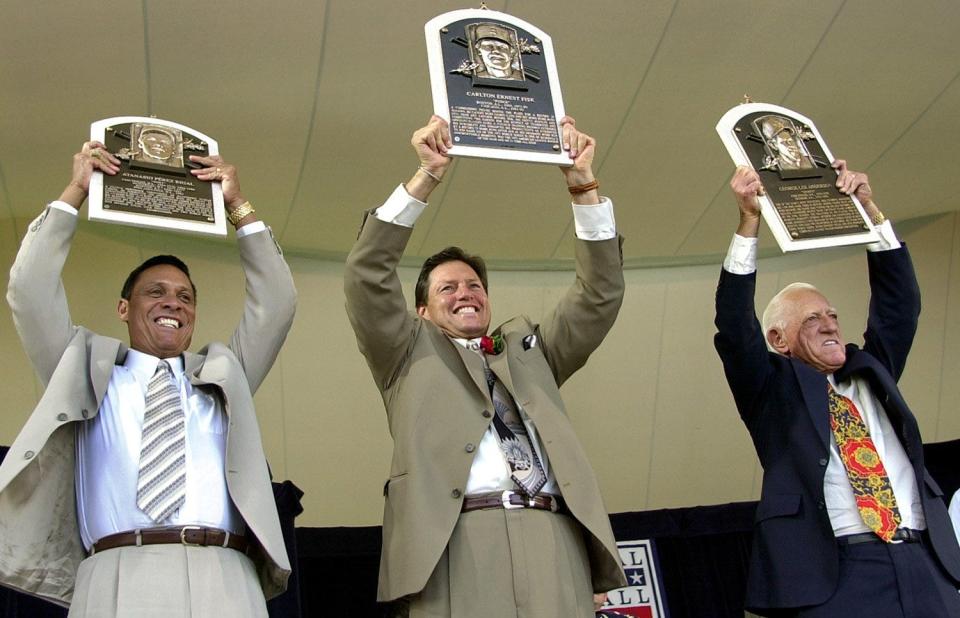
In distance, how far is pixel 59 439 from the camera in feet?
8.13

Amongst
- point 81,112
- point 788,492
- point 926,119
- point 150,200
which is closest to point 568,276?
point 926,119

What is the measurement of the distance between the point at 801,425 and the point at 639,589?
212 cm

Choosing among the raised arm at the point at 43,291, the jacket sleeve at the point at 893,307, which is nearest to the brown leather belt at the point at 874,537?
the jacket sleeve at the point at 893,307

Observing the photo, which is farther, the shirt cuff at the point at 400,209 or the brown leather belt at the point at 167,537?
the shirt cuff at the point at 400,209

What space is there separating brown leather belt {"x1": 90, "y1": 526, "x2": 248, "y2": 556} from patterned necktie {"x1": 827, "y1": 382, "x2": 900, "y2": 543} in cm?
161

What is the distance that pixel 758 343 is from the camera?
308 cm

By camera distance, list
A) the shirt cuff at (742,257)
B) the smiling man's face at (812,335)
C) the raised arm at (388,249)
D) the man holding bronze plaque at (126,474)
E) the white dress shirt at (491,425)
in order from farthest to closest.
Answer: the smiling man's face at (812,335) < the shirt cuff at (742,257) < the raised arm at (388,249) < the white dress shirt at (491,425) < the man holding bronze plaque at (126,474)

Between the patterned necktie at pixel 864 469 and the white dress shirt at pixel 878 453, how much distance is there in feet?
0.06

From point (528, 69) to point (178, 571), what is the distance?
159cm

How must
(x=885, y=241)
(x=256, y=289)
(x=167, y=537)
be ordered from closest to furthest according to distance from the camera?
(x=167, y=537)
(x=256, y=289)
(x=885, y=241)

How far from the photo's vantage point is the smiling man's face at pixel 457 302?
117 inches

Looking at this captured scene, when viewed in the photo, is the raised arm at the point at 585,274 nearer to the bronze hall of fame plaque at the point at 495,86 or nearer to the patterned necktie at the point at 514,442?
the bronze hall of fame plaque at the point at 495,86

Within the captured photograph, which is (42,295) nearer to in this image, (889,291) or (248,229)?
(248,229)

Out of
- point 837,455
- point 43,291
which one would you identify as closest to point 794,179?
point 837,455
